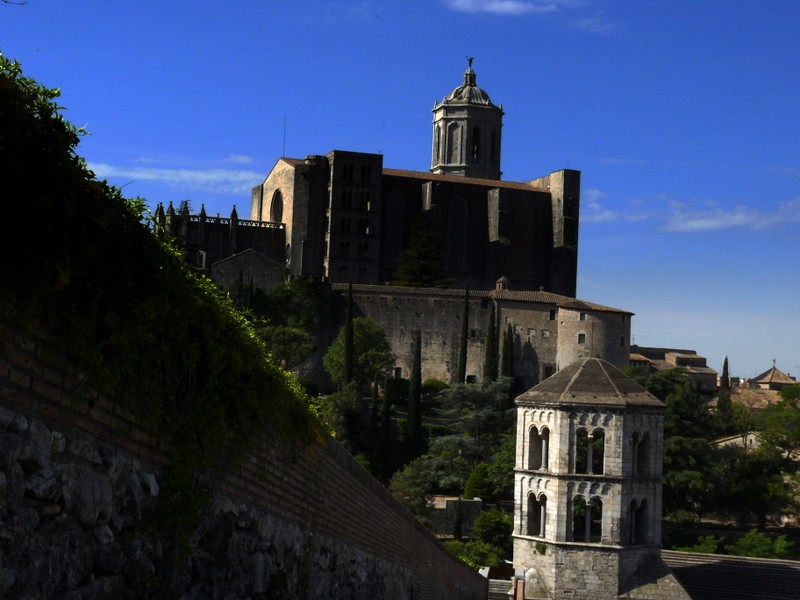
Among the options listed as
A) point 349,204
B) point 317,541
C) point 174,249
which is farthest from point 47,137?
point 349,204

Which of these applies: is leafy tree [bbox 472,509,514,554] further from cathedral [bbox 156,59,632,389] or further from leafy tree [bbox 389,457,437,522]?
cathedral [bbox 156,59,632,389]

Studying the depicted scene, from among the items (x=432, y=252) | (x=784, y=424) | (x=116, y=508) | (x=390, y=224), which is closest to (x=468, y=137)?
(x=390, y=224)

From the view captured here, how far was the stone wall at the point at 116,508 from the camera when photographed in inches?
148

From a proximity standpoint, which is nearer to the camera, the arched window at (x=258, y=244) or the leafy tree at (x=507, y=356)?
the leafy tree at (x=507, y=356)

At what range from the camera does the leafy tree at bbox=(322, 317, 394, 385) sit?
66.8m

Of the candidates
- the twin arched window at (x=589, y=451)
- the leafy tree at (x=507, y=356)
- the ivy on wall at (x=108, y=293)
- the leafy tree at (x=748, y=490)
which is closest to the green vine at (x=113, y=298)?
the ivy on wall at (x=108, y=293)

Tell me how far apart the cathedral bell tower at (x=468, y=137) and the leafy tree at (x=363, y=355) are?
107 feet

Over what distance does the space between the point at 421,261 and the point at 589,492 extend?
148ft

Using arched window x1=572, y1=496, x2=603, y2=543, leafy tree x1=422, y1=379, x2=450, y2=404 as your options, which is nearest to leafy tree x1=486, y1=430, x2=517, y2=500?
leafy tree x1=422, y1=379, x2=450, y2=404

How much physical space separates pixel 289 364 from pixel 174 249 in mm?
60473

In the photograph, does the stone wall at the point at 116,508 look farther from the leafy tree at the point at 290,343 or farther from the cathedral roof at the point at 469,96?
the cathedral roof at the point at 469,96

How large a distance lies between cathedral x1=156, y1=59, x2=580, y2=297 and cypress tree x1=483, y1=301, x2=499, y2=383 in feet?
30.1

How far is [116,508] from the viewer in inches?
179

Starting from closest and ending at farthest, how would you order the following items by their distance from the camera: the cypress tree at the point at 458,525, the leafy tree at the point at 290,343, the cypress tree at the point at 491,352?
the cypress tree at the point at 458,525 → the leafy tree at the point at 290,343 → the cypress tree at the point at 491,352
